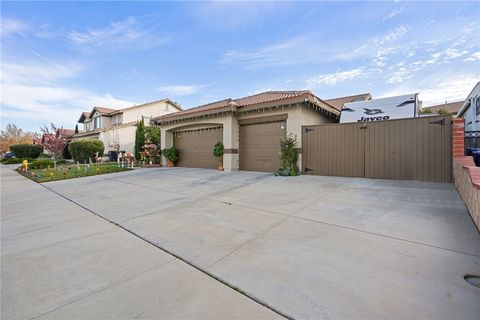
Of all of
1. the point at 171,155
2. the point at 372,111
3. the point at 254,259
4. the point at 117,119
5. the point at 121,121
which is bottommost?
the point at 254,259

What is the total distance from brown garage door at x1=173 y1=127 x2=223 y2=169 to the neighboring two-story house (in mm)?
10395

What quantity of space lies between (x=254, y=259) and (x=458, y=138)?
739 centimetres

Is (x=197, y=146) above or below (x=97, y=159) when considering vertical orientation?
above

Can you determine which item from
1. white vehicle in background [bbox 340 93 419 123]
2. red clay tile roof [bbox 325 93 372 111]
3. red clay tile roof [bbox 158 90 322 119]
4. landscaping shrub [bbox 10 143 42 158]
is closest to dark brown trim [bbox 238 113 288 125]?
red clay tile roof [bbox 158 90 322 119]

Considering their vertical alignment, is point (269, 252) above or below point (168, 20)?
below

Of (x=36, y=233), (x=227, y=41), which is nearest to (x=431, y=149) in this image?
(x=36, y=233)

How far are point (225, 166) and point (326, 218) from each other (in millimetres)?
7655

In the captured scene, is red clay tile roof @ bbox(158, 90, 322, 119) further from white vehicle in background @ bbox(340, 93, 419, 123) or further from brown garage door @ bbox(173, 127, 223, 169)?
white vehicle in background @ bbox(340, 93, 419, 123)

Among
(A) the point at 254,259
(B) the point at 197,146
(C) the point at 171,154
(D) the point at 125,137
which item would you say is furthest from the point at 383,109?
(D) the point at 125,137

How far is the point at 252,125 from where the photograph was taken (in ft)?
34.7

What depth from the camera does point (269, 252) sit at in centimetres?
247

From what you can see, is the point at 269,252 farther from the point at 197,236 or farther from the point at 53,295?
the point at 53,295

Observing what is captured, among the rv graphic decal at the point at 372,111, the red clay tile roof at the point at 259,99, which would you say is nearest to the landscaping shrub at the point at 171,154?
the red clay tile roof at the point at 259,99

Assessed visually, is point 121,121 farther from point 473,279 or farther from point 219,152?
point 473,279
